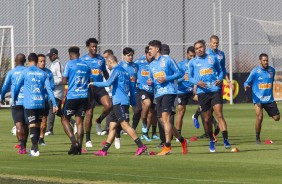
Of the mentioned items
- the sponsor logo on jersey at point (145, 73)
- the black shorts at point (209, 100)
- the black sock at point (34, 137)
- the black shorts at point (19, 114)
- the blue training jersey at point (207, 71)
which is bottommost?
the black sock at point (34, 137)

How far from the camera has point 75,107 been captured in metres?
22.9

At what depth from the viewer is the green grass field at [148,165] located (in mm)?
16953

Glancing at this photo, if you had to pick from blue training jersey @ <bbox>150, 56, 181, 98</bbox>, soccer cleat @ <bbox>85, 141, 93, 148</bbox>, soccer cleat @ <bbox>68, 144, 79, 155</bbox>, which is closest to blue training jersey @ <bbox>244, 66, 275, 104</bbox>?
soccer cleat @ <bbox>85, 141, 93, 148</bbox>

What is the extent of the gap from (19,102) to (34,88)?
50.3 inches

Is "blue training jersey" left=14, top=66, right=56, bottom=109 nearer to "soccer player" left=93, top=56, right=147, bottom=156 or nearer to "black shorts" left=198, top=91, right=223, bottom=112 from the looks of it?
"soccer player" left=93, top=56, right=147, bottom=156

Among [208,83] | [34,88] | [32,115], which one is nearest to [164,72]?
[208,83]

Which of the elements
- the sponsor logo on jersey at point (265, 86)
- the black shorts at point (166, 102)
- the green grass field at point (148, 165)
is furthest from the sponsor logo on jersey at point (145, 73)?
the black shorts at point (166, 102)

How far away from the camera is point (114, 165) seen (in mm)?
19406

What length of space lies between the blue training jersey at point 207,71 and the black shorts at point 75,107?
91.0 inches

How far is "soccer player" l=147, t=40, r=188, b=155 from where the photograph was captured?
71.2 feet

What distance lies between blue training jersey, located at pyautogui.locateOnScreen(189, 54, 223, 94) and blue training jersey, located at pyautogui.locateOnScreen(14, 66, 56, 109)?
10.5 feet

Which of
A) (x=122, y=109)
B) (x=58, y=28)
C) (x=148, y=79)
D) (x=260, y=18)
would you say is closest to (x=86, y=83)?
(x=122, y=109)

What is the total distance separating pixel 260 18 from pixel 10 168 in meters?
36.2

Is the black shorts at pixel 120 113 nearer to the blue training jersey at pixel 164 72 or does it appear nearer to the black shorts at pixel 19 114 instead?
the blue training jersey at pixel 164 72
